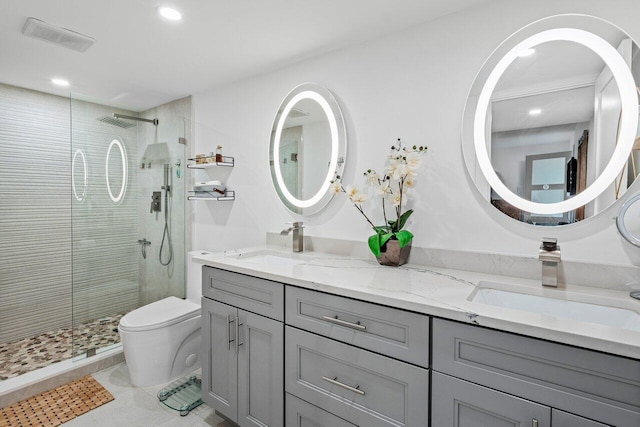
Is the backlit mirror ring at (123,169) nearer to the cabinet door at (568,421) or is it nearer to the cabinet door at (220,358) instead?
the cabinet door at (220,358)

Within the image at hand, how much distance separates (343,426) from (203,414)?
1.09 meters

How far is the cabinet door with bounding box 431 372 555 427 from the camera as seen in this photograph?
938mm

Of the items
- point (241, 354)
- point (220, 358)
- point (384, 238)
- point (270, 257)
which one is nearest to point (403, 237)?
point (384, 238)

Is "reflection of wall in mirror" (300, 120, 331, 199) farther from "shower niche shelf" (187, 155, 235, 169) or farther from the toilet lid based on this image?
the toilet lid

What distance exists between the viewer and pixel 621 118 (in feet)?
4.25

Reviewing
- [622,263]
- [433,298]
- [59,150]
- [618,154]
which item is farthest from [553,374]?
[59,150]

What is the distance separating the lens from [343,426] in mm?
1321

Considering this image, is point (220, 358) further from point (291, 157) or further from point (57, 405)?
point (291, 157)

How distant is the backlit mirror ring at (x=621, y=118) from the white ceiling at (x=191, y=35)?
1.16 feet

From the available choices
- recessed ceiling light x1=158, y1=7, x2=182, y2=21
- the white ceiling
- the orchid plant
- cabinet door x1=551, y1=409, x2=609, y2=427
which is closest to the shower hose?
the white ceiling

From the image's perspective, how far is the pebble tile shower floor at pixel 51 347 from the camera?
2.39 meters

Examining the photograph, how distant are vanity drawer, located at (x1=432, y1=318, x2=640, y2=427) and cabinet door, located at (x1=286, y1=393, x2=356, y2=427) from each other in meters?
0.54

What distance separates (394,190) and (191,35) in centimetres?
152

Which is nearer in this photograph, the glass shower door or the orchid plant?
the orchid plant
